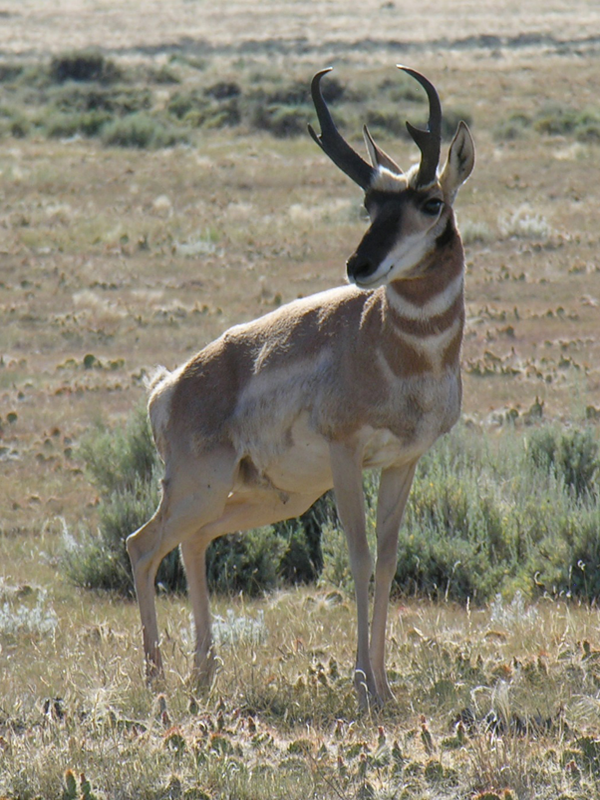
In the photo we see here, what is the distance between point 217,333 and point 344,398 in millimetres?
10428

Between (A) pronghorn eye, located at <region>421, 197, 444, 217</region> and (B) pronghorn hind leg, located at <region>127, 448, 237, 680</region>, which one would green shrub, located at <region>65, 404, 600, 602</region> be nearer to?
(B) pronghorn hind leg, located at <region>127, 448, 237, 680</region>

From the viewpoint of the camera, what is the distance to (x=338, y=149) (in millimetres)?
4691

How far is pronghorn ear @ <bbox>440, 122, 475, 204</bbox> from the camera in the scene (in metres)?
4.54

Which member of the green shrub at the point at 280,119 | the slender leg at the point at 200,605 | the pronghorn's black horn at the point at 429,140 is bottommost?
the green shrub at the point at 280,119

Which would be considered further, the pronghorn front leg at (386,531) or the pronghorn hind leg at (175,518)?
the pronghorn hind leg at (175,518)

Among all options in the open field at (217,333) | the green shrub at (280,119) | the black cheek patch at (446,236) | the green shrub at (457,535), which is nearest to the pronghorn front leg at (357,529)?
the open field at (217,333)

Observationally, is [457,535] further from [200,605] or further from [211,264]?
[211,264]

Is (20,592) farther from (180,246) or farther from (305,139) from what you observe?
(305,139)

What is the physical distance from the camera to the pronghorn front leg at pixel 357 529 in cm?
466

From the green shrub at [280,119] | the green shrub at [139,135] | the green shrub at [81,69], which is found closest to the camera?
the green shrub at [139,135]

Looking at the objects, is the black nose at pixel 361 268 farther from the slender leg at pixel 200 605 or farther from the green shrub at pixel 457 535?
the green shrub at pixel 457 535

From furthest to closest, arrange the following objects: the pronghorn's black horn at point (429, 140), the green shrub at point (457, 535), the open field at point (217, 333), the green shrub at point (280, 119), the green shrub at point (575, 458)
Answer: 1. the green shrub at point (280, 119)
2. the green shrub at point (575, 458)
3. the green shrub at point (457, 535)
4. the pronghorn's black horn at point (429, 140)
5. the open field at point (217, 333)

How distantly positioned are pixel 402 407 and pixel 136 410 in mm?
4972

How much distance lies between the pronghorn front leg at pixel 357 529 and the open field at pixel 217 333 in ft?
0.44
